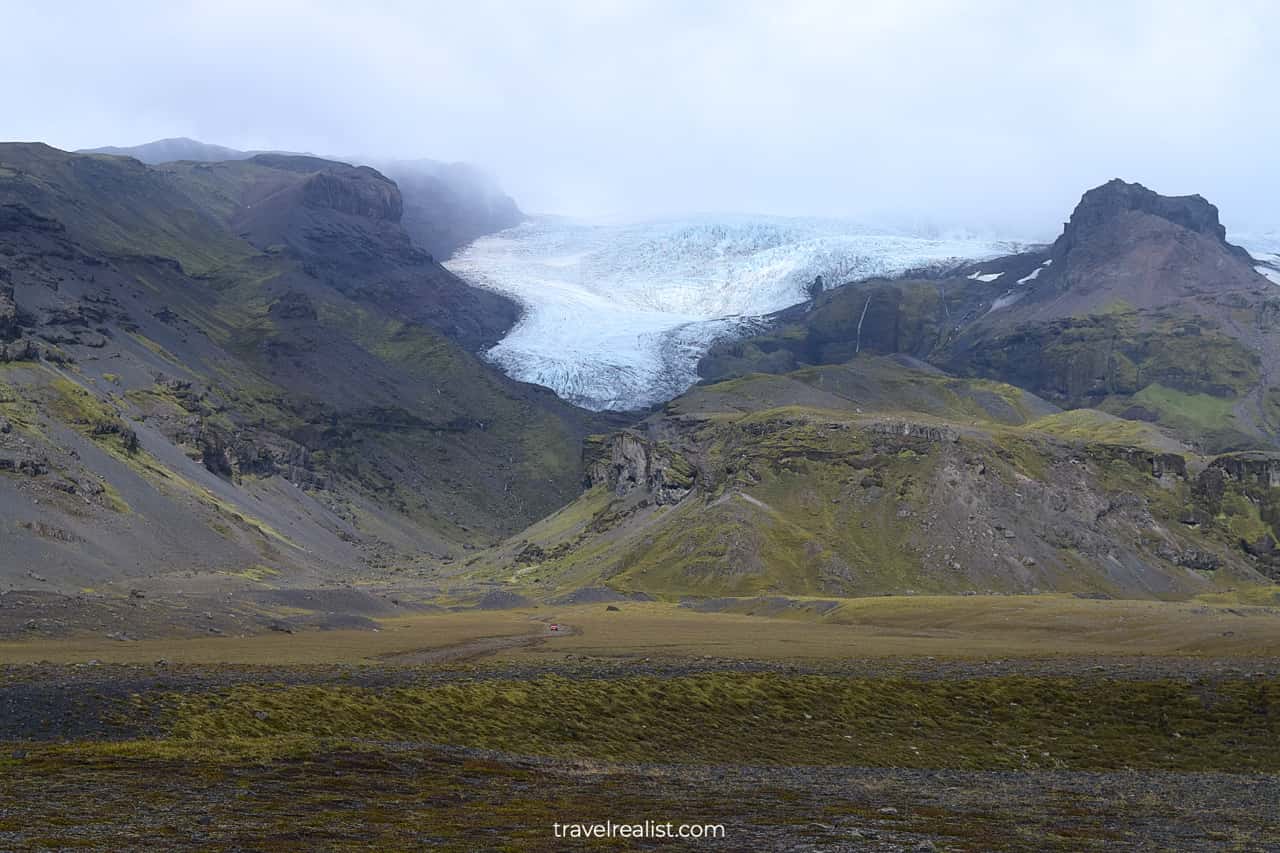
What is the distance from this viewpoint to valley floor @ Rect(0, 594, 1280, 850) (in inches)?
1135

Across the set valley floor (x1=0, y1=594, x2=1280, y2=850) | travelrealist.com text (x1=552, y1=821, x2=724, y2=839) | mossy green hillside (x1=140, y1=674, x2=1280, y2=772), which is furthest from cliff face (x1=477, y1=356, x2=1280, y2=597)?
travelrealist.com text (x1=552, y1=821, x2=724, y2=839)

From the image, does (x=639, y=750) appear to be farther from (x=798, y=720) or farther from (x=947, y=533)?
(x=947, y=533)

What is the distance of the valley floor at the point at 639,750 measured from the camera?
94.6 ft

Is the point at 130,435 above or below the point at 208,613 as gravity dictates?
above

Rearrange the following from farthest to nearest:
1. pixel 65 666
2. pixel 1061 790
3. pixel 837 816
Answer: pixel 65 666 < pixel 1061 790 < pixel 837 816

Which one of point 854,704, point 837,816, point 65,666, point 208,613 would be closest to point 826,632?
point 208,613

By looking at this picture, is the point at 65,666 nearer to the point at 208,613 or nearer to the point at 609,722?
the point at 609,722

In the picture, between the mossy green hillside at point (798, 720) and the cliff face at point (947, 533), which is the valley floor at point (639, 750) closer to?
the mossy green hillside at point (798, 720)

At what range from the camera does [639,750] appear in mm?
44469

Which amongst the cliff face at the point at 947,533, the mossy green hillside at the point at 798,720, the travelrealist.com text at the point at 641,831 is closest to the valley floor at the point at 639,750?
the mossy green hillside at the point at 798,720

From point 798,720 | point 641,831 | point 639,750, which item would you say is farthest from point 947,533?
point 641,831

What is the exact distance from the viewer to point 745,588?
163375 mm

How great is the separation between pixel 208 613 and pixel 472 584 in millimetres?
88591

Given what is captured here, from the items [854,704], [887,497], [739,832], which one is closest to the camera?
[739,832]
